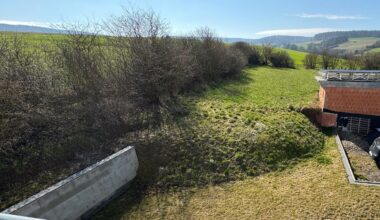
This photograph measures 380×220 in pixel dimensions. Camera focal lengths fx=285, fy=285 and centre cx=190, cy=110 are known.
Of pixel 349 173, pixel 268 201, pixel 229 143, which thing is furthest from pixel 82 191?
pixel 349 173

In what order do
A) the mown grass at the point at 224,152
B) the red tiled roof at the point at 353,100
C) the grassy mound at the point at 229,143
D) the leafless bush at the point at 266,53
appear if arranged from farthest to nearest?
the leafless bush at the point at 266,53, the red tiled roof at the point at 353,100, the grassy mound at the point at 229,143, the mown grass at the point at 224,152

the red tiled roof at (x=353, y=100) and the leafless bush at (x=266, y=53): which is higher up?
the leafless bush at (x=266, y=53)

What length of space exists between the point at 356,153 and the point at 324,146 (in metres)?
1.29

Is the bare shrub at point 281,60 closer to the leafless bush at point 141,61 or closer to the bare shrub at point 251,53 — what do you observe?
the bare shrub at point 251,53

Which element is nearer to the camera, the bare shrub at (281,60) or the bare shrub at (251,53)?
the bare shrub at (251,53)

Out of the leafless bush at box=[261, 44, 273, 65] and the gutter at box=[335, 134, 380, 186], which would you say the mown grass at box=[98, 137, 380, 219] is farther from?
the leafless bush at box=[261, 44, 273, 65]

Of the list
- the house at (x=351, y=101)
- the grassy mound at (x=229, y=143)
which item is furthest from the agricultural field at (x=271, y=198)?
the house at (x=351, y=101)

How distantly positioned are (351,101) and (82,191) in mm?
15290

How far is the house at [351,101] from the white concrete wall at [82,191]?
1147cm

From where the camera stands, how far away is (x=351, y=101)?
54.2 ft

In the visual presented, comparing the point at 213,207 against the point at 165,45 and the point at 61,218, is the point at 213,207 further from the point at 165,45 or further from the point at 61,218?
the point at 165,45

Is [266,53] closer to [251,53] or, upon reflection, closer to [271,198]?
[251,53]

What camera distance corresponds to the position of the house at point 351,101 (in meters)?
15.8

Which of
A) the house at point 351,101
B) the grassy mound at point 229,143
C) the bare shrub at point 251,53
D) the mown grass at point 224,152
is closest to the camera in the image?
the mown grass at point 224,152
